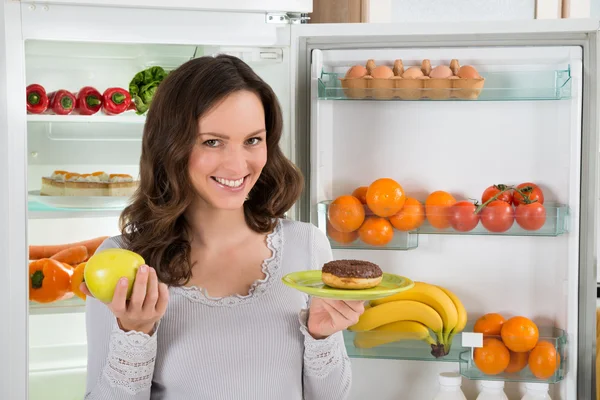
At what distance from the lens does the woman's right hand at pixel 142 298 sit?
113 cm

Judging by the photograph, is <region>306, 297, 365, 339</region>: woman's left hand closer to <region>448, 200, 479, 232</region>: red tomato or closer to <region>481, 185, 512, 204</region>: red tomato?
<region>448, 200, 479, 232</region>: red tomato

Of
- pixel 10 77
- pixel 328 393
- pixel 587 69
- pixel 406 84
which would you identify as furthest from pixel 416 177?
pixel 10 77

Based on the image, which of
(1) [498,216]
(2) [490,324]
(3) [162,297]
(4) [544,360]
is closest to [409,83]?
(1) [498,216]

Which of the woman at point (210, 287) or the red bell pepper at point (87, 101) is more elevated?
the red bell pepper at point (87, 101)

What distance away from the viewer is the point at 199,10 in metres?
1.76

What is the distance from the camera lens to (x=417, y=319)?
5.93 feet

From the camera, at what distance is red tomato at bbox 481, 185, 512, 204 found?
179cm

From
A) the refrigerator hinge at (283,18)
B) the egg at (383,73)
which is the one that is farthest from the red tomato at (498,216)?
the refrigerator hinge at (283,18)

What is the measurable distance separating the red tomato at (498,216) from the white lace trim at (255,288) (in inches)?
22.7

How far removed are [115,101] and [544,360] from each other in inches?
53.2

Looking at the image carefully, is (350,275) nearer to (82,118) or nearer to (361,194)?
(361,194)

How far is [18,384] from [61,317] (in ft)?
1.14

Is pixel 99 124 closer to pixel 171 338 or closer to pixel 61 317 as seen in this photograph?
pixel 61 317

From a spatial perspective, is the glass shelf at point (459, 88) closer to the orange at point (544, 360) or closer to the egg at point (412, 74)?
the egg at point (412, 74)
